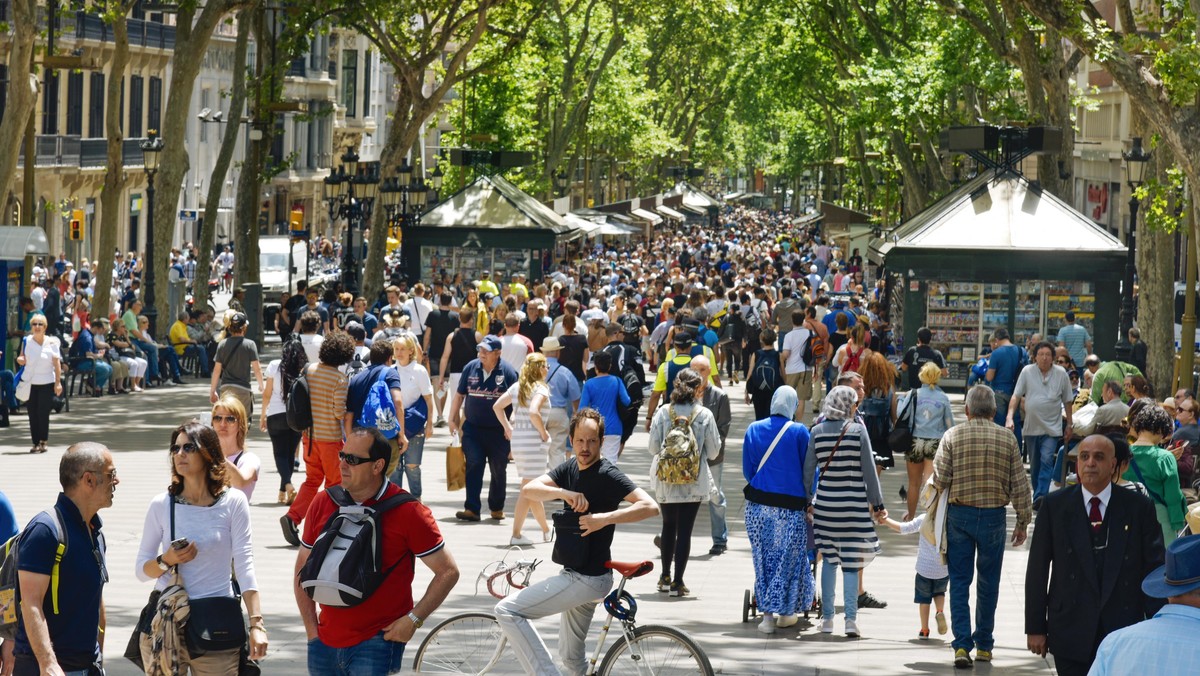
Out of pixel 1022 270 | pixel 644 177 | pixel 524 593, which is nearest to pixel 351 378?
pixel 524 593

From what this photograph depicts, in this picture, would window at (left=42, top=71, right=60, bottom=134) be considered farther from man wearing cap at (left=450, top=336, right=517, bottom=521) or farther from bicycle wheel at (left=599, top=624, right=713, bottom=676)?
bicycle wheel at (left=599, top=624, right=713, bottom=676)

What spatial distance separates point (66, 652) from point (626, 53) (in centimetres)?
5826

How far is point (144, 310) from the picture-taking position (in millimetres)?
29531

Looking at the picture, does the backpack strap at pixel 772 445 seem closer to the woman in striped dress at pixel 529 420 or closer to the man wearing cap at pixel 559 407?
the woman in striped dress at pixel 529 420

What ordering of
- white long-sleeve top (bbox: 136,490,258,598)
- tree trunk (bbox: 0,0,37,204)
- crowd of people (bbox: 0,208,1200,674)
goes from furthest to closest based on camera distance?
tree trunk (bbox: 0,0,37,204) < white long-sleeve top (bbox: 136,490,258,598) < crowd of people (bbox: 0,208,1200,674)

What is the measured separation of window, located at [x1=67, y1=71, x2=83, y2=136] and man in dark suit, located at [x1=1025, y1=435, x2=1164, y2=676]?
44.8 meters

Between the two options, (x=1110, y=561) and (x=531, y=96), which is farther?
(x=531, y=96)

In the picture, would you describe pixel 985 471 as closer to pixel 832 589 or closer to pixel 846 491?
pixel 846 491

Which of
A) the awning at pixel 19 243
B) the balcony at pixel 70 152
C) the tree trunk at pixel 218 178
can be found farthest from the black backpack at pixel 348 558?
the balcony at pixel 70 152

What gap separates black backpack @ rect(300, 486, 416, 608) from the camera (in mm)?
6355

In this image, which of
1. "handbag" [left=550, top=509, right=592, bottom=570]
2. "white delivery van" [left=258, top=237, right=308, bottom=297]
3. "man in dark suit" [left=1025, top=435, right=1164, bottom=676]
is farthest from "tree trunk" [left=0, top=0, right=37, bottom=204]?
"white delivery van" [left=258, top=237, right=308, bottom=297]

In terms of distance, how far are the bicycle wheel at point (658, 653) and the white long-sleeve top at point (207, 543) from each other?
179 centimetres

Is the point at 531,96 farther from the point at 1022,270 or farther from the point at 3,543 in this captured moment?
the point at 3,543

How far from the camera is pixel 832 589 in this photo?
1088 cm
